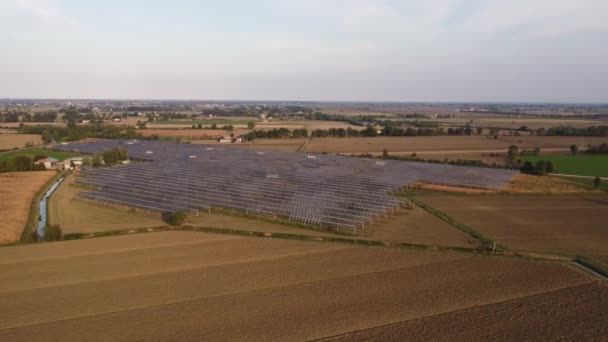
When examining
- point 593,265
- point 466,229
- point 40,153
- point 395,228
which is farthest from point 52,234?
point 40,153

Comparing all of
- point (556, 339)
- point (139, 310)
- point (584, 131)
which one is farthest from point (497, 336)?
point (584, 131)

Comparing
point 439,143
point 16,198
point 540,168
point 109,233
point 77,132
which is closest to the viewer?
point 109,233

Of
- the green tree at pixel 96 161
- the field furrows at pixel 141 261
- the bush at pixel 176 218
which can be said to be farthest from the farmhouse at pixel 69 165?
the field furrows at pixel 141 261

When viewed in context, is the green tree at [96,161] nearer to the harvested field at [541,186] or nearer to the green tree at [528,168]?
the harvested field at [541,186]

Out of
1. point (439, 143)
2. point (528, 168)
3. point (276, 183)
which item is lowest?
point (276, 183)

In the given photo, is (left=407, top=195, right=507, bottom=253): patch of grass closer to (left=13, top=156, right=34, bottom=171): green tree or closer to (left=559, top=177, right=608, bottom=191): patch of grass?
(left=559, top=177, right=608, bottom=191): patch of grass

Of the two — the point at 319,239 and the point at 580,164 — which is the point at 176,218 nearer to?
the point at 319,239

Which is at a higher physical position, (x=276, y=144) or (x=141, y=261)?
(x=276, y=144)
